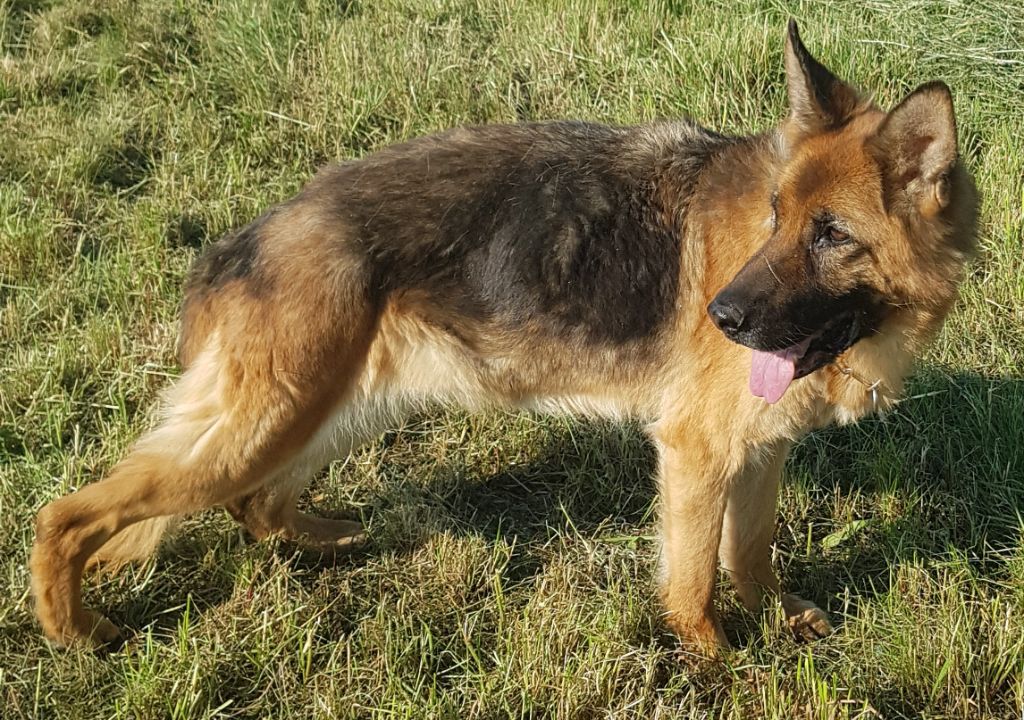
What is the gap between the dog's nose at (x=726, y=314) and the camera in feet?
10.1

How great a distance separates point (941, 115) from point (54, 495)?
139 inches

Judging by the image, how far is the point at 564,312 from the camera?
3586 millimetres

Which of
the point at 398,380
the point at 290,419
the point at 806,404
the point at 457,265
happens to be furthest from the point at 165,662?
the point at 806,404

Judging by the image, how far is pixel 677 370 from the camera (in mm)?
3617

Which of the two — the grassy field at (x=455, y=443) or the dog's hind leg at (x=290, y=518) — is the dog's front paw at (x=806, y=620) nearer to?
the grassy field at (x=455, y=443)

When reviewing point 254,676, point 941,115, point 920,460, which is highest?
point 941,115

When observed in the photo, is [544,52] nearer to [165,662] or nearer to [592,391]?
[592,391]

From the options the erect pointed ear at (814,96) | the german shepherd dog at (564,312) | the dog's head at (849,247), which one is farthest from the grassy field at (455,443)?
the erect pointed ear at (814,96)

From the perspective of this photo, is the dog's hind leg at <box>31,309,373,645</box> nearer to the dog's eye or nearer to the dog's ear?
the dog's eye

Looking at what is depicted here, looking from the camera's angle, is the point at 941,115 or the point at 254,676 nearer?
the point at 941,115

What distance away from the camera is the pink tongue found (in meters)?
3.18

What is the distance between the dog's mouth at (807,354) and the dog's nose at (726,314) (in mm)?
146

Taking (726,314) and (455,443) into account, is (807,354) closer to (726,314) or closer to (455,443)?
(726,314)

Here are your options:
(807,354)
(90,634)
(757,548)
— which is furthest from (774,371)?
(90,634)
